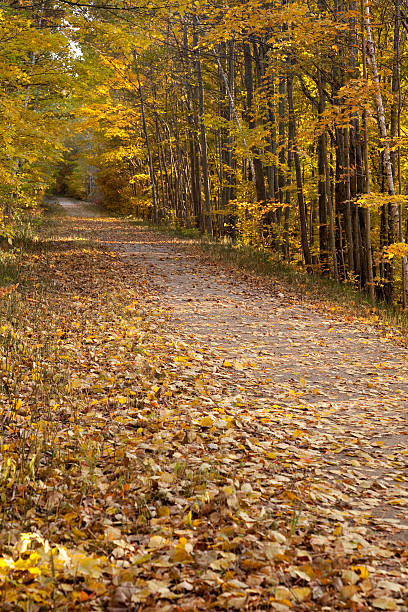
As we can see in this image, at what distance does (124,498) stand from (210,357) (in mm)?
3841

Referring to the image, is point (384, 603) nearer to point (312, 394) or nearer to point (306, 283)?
point (312, 394)

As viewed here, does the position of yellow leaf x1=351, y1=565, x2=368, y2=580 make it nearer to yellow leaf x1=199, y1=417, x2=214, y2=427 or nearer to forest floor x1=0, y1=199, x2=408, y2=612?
forest floor x1=0, y1=199, x2=408, y2=612

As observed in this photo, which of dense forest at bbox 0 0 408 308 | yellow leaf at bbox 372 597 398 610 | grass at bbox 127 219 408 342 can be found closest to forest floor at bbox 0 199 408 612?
yellow leaf at bbox 372 597 398 610

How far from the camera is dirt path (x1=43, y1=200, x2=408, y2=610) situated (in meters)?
3.60

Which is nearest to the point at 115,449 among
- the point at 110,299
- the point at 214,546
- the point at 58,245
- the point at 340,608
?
the point at 214,546

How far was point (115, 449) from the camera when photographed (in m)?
4.28

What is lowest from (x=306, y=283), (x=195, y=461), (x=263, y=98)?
(x=195, y=461)

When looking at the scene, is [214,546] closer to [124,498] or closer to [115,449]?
[124,498]

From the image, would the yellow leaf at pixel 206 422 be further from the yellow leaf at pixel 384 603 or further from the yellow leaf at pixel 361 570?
the yellow leaf at pixel 384 603

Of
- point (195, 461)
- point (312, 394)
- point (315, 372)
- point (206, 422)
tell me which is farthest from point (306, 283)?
point (195, 461)

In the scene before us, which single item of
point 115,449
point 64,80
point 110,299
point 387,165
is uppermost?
point 64,80

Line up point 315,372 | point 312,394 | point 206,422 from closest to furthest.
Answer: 1. point 206,422
2. point 312,394
3. point 315,372

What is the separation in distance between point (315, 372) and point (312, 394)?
2.97 ft

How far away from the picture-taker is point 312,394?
620cm
